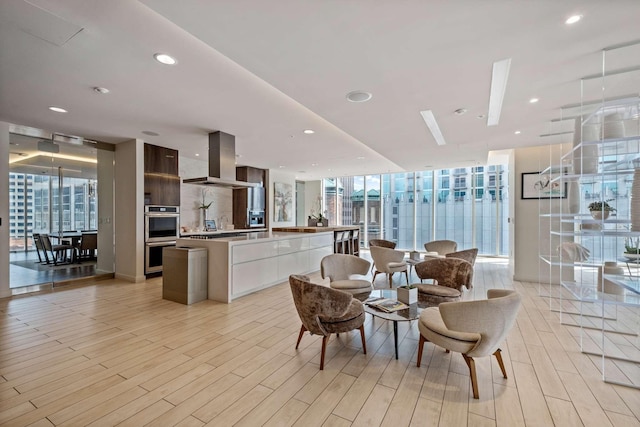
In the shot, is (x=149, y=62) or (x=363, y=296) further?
(x=363, y=296)

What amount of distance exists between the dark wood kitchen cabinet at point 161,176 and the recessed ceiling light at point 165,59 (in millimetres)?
3755

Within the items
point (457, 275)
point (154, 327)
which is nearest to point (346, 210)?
point (457, 275)

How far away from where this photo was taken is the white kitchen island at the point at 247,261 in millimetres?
4316

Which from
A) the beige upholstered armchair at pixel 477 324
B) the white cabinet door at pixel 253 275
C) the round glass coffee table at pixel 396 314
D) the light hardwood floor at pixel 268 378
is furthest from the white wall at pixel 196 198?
the beige upholstered armchair at pixel 477 324

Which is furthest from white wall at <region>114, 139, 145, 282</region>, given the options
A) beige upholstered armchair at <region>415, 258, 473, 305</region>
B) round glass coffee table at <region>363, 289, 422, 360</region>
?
beige upholstered armchair at <region>415, 258, 473, 305</region>

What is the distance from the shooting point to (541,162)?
5.64 metres

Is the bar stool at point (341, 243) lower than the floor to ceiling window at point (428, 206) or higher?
lower

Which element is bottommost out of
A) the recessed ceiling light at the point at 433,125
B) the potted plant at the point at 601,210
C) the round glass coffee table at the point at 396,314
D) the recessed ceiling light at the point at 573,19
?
the round glass coffee table at the point at 396,314

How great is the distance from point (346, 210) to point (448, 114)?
8292 millimetres

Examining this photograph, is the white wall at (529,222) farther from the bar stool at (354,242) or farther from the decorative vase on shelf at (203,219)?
the decorative vase on shelf at (203,219)

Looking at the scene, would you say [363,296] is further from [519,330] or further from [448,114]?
[448,114]

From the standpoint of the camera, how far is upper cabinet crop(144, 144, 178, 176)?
5750 millimetres

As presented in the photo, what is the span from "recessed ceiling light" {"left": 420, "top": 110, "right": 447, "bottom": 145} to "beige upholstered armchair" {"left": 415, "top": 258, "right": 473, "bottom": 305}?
2000 mm

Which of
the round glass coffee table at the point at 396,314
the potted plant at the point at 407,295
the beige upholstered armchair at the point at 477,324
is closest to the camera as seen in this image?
the beige upholstered armchair at the point at 477,324
